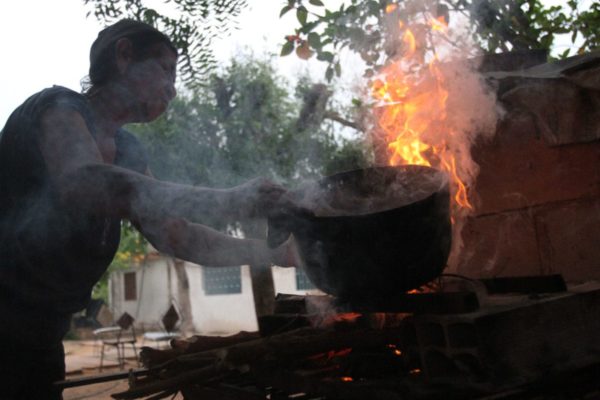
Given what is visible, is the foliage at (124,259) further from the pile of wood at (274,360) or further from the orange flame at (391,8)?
the pile of wood at (274,360)

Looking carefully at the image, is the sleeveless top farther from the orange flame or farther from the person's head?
the orange flame

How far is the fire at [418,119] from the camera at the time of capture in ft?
11.5

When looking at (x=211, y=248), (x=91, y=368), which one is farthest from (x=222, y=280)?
(x=211, y=248)

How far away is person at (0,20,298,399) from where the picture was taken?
1997 millimetres

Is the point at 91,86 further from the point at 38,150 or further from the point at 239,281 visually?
the point at 239,281

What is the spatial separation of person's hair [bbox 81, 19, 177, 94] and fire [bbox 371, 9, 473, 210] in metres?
1.61

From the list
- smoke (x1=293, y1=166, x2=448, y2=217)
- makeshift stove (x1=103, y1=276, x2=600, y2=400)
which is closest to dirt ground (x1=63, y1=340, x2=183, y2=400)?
makeshift stove (x1=103, y1=276, x2=600, y2=400)

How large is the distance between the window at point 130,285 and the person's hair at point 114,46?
82.3 ft

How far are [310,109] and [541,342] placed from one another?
583 cm

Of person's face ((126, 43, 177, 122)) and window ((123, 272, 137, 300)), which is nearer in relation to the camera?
person's face ((126, 43, 177, 122))

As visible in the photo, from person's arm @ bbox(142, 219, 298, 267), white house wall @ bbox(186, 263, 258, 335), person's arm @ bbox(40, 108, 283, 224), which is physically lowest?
white house wall @ bbox(186, 263, 258, 335)

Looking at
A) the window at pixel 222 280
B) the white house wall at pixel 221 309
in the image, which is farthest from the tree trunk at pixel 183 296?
the window at pixel 222 280

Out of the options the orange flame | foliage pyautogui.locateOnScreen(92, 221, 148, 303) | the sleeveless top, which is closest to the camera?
the sleeveless top

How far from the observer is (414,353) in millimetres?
2057
